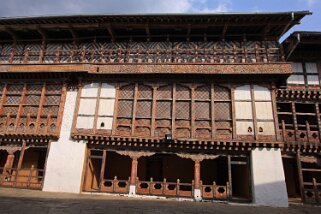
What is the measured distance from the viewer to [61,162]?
13789 millimetres

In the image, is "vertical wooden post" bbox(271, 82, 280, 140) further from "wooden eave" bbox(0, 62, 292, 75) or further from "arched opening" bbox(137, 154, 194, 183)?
"arched opening" bbox(137, 154, 194, 183)

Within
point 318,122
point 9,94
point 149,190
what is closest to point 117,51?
point 9,94

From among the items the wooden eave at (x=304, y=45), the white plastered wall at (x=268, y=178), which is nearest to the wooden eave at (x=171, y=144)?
the white plastered wall at (x=268, y=178)

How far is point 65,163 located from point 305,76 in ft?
49.0

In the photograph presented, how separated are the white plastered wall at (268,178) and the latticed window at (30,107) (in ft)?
35.4

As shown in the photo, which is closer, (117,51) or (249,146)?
(249,146)

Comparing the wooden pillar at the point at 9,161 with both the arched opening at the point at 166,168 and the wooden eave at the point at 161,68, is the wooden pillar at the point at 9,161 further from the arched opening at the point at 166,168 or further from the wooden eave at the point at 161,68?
the arched opening at the point at 166,168

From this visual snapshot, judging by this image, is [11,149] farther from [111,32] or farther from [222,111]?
[222,111]

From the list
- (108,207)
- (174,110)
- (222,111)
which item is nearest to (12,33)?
(174,110)

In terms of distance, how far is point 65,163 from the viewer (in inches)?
542

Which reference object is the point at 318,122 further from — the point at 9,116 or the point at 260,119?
the point at 9,116

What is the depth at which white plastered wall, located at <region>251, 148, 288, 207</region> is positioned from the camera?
12422 millimetres

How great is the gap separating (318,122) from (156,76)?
979 cm

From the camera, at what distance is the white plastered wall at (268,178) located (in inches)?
489
